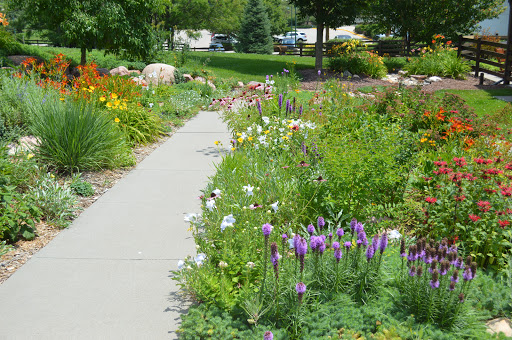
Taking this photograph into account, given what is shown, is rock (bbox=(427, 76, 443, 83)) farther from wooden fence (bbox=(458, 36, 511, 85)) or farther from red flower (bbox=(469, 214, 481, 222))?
red flower (bbox=(469, 214, 481, 222))

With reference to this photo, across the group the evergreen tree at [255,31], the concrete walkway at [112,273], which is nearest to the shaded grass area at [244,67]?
the evergreen tree at [255,31]

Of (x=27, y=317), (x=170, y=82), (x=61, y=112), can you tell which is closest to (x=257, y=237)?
(x=27, y=317)

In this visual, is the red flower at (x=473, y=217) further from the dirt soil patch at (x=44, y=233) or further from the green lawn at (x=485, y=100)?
the green lawn at (x=485, y=100)

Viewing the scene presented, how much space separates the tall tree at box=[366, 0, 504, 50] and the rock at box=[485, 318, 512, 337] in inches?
884

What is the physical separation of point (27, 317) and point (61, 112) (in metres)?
3.60

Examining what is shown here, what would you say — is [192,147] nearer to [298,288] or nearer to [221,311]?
[221,311]

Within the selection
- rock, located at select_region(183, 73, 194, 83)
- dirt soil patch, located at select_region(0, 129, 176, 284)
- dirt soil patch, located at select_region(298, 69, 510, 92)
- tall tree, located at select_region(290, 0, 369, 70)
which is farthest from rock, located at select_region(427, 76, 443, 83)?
dirt soil patch, located at select_region(0, 129, 176, 284)

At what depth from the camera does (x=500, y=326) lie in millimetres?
3227

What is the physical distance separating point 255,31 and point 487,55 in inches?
757

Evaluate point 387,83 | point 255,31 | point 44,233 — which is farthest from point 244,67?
point 44,233

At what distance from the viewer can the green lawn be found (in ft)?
37.8

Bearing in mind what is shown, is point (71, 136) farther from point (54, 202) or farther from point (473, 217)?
point (473, 217)

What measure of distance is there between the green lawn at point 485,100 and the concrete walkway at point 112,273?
27.0ft

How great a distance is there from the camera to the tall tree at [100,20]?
1412 cm
